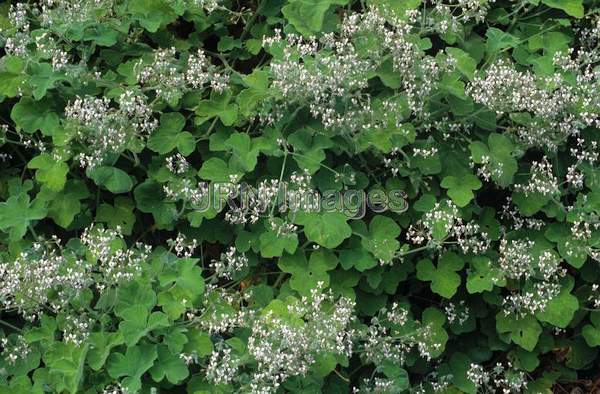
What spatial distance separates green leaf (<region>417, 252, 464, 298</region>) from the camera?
13.2 feet

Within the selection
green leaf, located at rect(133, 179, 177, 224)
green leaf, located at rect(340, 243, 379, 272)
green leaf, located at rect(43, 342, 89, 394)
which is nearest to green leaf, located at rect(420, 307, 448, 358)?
green leaf, located at rect(340, 243, 379, 272)

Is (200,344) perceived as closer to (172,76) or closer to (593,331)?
(172,76)

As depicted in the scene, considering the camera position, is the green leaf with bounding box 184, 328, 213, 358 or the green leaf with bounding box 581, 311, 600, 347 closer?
the green leaf with bounding box 184, 328, 213, 358

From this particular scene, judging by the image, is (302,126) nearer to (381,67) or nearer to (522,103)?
(381,67)

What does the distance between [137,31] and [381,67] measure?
3.71 feet

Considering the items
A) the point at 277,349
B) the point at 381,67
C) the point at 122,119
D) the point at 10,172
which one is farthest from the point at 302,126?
the point at 10,172

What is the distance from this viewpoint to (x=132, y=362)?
11.4 feet

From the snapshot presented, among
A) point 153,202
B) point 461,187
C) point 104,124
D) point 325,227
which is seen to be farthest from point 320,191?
point 104,124

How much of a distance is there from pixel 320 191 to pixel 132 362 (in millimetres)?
1096

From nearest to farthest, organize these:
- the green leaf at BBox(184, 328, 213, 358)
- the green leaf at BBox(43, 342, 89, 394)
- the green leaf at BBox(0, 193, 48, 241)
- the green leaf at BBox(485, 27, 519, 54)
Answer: the green leaf at BBox(43, 342, 89, 394) → the green leaf at BBox(184, 328, 213, 358) → the green leaf at BBox(0, 193, 48, 241) → the green leaf at BBox(485, 27, 519, 54)

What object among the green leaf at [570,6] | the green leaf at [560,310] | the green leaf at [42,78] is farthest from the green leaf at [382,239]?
A: the green leaf at [42,78]

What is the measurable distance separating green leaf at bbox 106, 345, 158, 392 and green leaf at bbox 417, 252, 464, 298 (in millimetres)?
1199

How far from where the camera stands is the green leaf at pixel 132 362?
135 inches

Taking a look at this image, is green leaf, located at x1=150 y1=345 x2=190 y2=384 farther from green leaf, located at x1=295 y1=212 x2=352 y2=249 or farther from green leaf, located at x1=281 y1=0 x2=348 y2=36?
green leaf, located at x1=281 y1=0 x2=348 y2=36
